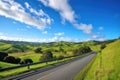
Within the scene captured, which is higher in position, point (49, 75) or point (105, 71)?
point (105, 71)

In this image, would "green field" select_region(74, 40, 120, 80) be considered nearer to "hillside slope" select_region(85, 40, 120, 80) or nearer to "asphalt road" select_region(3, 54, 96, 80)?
"hillside slope" select_region(85, 40, 120, 80)

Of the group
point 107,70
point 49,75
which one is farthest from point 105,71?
point 49,75

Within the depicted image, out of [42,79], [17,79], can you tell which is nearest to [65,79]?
[42,79]

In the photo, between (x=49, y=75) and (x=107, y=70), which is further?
(x=107, y=70)

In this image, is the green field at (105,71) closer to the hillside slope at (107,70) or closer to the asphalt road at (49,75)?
the hillside slope at (107,70)

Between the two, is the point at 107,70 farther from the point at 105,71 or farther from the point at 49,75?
the point at 49,75

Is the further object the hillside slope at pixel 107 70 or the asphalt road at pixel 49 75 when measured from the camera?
the asphalt road at pixel 49 75

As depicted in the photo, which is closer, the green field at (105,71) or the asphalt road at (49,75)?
the green field at (105,71)

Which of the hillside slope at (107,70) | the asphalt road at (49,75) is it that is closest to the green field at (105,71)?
the hillside slope at (107,70)

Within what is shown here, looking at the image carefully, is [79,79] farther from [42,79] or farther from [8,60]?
[8,60]

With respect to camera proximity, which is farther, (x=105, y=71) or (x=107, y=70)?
(x=107, y=70)

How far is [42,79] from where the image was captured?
1658 centimetres

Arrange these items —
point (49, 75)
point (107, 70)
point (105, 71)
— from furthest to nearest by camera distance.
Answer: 1. point (107, 70)
2. point (105, 71)
3. point (49, 75)

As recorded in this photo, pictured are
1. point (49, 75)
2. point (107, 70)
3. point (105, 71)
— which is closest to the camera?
point (49, 75)
